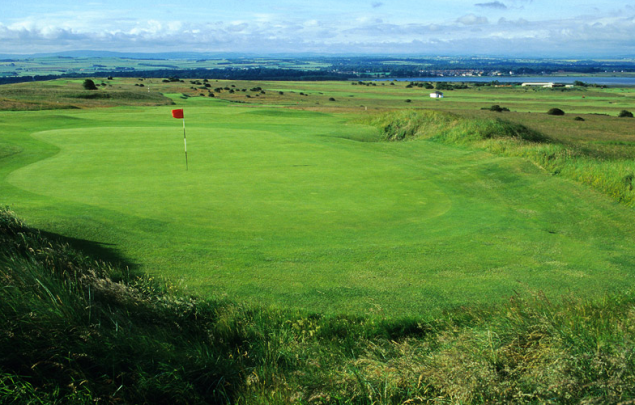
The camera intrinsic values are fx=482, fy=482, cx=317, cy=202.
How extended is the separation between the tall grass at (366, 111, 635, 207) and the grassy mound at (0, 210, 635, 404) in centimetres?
867

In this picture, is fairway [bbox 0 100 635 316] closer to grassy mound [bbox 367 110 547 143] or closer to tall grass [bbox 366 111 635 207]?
tall grass [bbox 366 111 635 207]

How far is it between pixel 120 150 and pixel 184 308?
13280 mm

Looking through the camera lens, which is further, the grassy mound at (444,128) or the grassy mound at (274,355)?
the grassy mound at (444,128)

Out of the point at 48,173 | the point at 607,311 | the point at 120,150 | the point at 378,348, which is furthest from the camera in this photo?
the point at 120,150

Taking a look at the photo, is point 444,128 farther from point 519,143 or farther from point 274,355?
point 274,355

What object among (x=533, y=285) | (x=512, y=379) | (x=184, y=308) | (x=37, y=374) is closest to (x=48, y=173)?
(x=184, y=308)

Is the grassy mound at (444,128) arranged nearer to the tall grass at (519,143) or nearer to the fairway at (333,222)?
the tall grass at (519,143)

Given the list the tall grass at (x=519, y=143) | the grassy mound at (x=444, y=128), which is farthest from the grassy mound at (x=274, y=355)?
the grassy mound at (x=444, y=128)

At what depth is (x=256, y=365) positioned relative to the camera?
165 inches

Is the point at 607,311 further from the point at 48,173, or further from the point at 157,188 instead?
the point at 48,173

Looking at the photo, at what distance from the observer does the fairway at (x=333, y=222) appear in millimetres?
6695

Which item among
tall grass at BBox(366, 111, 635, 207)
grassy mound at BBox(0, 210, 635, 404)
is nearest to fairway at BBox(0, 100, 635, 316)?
tall grass at BBox(366, 111, 635, 207)

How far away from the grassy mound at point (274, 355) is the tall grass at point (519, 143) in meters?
8.67

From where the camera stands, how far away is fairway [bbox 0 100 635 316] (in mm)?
6695
